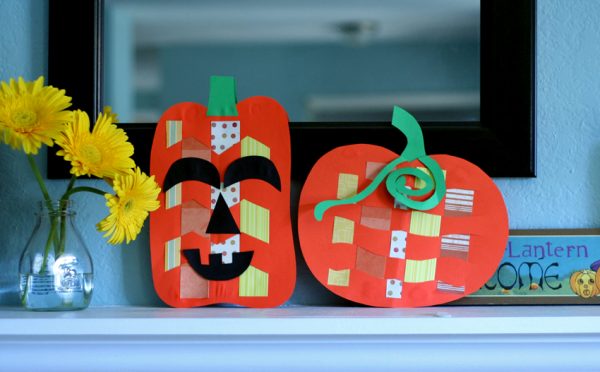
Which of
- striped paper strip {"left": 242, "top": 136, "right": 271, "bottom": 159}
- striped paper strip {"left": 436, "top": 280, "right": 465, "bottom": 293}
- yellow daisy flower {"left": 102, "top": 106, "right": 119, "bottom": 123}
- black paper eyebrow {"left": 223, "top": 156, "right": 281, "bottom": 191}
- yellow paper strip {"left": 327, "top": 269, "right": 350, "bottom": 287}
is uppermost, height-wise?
yellow daisy flower {"left": 102, "top": 106, "right": 119, "bottom": 123}

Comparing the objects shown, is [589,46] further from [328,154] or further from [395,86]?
[328,154]

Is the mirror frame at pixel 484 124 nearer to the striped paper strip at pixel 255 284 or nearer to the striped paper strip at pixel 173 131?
the striped paper strip at pixel 173 131

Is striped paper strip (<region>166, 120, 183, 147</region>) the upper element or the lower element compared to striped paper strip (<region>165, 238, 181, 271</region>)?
upper

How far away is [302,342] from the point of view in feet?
2.93

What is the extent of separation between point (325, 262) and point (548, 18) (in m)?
0.48

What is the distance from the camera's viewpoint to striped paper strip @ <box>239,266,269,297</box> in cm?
102

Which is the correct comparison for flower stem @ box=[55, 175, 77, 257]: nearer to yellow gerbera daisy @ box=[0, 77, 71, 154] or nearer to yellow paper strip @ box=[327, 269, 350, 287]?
yellow gerbera daisy @ box=[0, 77, 71, 154]

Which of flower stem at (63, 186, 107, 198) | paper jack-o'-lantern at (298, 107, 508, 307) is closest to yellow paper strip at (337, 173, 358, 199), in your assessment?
paper jack-o'-lantern at (298, 107, 508, 307)

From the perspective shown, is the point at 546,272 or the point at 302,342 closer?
the point at 302,342

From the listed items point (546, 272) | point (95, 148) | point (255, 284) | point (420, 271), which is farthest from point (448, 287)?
point (95, 148)

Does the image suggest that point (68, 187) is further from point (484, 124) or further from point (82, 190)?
point (484, 124)

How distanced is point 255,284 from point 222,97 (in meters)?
0.27

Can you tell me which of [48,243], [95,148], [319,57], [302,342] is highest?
[319,57]

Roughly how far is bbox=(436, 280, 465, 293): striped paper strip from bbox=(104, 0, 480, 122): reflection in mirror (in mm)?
236
